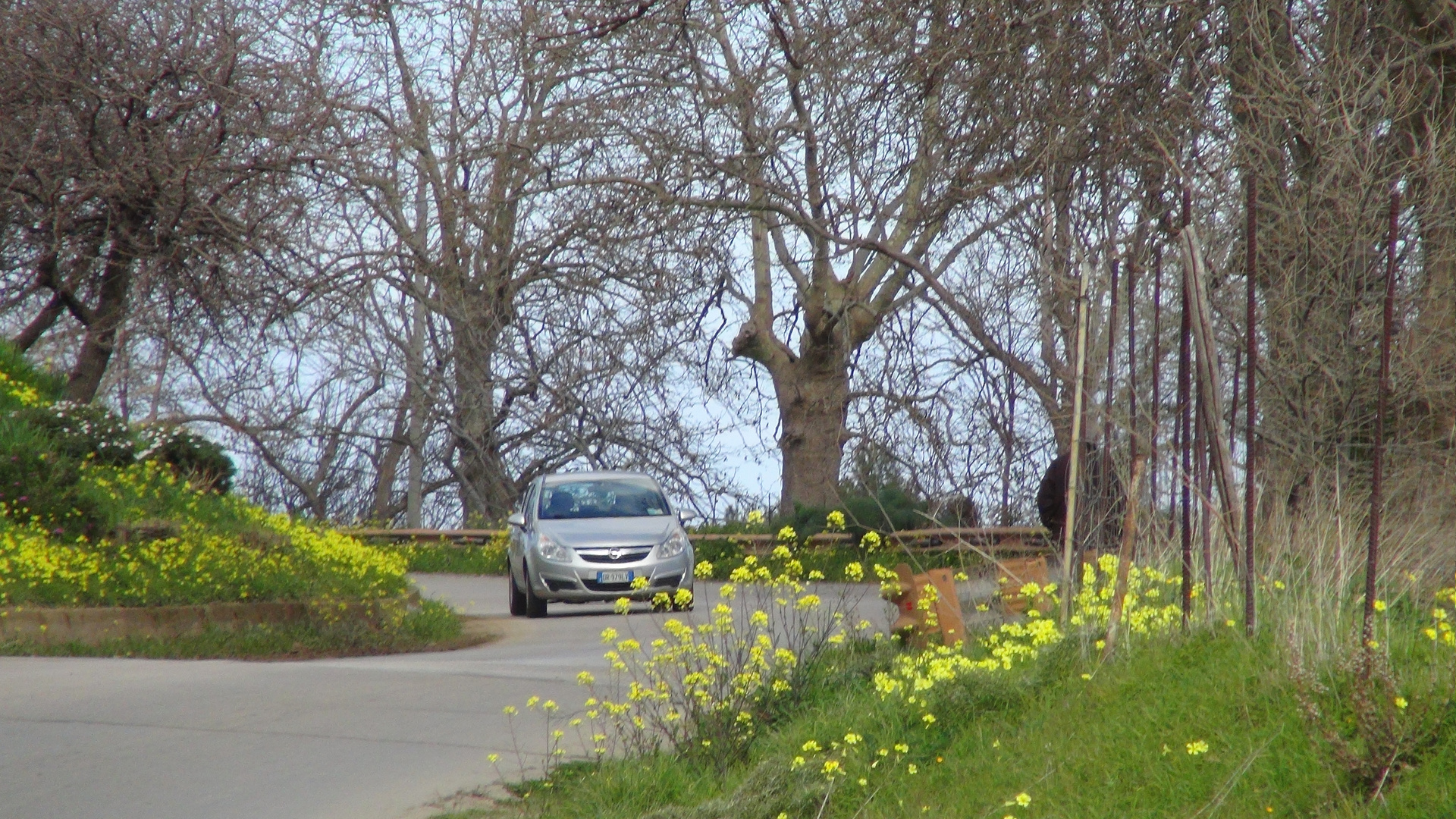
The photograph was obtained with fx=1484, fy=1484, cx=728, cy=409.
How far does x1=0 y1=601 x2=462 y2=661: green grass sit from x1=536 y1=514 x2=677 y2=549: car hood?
71.0 inches

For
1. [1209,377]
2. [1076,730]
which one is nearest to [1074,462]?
[1209,377]

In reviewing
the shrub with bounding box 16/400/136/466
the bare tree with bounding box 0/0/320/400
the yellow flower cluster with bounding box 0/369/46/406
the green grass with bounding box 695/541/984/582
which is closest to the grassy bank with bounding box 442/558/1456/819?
the shrub with bounding box 16/400/136/466

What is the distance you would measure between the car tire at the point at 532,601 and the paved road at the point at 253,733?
516 centimetres

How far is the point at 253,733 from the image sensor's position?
822 cm

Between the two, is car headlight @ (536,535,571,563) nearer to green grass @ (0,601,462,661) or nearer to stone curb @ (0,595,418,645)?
green grass @ (0,601,462,661)

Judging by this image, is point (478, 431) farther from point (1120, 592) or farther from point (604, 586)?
point (1120, 592)

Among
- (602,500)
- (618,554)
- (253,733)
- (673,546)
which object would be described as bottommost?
(253,733)

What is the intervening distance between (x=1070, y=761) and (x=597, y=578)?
11.7 meters

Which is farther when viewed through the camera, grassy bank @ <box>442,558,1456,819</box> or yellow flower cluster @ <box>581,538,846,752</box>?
yellow flower cluster @ <box>581,538,846,752</box>

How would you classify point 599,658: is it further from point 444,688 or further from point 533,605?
point 533,605

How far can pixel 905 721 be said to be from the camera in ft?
21.8

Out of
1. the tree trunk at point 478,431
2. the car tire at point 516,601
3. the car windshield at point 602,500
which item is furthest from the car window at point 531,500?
the tree trunk at point 478,431

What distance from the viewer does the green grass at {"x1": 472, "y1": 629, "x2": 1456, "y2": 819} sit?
470 centimetres

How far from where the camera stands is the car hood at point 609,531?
1688 cm
